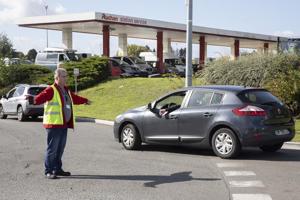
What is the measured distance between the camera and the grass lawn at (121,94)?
25013mm

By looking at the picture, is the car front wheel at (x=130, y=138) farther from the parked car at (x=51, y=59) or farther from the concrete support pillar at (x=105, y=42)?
the concrete support pillar at (x=105, y=42)

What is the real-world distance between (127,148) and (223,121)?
112 inches

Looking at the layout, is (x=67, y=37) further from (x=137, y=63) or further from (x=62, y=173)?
(x=62, y=173)

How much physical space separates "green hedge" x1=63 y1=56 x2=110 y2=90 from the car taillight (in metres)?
23.3

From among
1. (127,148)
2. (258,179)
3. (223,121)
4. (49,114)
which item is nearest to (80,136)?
(127,148)

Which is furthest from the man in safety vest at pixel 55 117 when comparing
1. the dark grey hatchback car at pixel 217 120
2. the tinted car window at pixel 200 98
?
the tinted car window at pixel 200 98

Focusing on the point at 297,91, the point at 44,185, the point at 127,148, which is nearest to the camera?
the point at 44,185

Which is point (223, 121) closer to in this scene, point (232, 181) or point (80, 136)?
Answer: point (232, 181)

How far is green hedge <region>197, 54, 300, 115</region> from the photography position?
61.9 feet

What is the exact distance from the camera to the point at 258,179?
8.79 meters

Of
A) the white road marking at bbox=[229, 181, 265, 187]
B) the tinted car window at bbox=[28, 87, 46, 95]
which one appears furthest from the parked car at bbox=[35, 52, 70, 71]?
the white road marking at bbox=[229, 181, 265, 187]

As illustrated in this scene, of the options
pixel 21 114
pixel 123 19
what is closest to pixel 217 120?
pixel 21 114

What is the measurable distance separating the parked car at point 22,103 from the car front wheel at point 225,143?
1207 centimetres

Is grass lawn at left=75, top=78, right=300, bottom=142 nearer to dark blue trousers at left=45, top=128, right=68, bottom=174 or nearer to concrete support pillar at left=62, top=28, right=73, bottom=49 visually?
dark blue trousers at left=45, top=128, right=68, bottom=174
